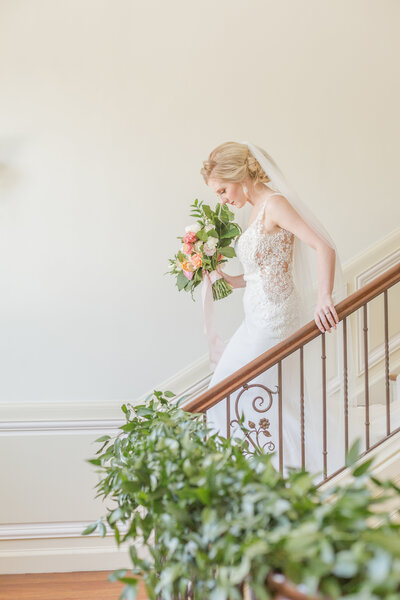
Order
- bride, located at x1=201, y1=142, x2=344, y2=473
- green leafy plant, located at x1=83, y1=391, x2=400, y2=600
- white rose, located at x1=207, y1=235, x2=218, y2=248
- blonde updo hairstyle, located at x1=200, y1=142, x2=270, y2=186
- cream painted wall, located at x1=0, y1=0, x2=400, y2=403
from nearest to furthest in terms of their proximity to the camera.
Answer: green leafy plant, located at x1=83, y1=391, x2=400, y2=600
bride, located at x1=201, y1=142, x2=344, y2=473
blonde updo hairstyle, located at x1=200, y1=142, x2=270, y2=186
white rose, located at x1=207, y1=235, x2=218, y2=248
cream painted wall, located at x1=0, y1=0, x2=400, y2=403

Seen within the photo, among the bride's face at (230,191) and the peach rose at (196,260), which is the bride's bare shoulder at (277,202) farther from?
the peach rose at (196,260)

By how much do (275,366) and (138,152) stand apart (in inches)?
73.6

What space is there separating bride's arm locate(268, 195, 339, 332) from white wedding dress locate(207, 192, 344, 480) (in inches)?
3.5

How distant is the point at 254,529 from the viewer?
4.05 ft

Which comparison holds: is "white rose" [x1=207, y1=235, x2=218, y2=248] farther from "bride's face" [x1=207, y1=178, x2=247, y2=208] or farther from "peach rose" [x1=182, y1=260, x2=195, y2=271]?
"bride's face" [x1=207, y1=178, x2=247, y2=208]

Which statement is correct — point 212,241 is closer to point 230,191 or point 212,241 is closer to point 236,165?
point 230,191

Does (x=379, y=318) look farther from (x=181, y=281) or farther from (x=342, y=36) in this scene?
(x=342, y=36)

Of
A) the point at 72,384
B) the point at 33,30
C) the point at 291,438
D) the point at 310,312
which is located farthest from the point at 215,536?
the point at 33,30

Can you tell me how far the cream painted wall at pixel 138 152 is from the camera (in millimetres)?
3955

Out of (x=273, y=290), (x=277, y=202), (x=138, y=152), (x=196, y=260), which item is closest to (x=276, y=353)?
(x=273, y=290)

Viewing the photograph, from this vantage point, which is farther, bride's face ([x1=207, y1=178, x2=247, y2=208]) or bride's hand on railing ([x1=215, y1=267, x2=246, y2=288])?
bride's hand on railing ([x1=215, y1=267, x2=246, y2=288])

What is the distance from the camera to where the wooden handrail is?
8.41 feet

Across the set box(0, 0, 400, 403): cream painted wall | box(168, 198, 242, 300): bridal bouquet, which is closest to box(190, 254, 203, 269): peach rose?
box(168, 198, 242, 300): bridal bouquet

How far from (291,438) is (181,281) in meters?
1.11
